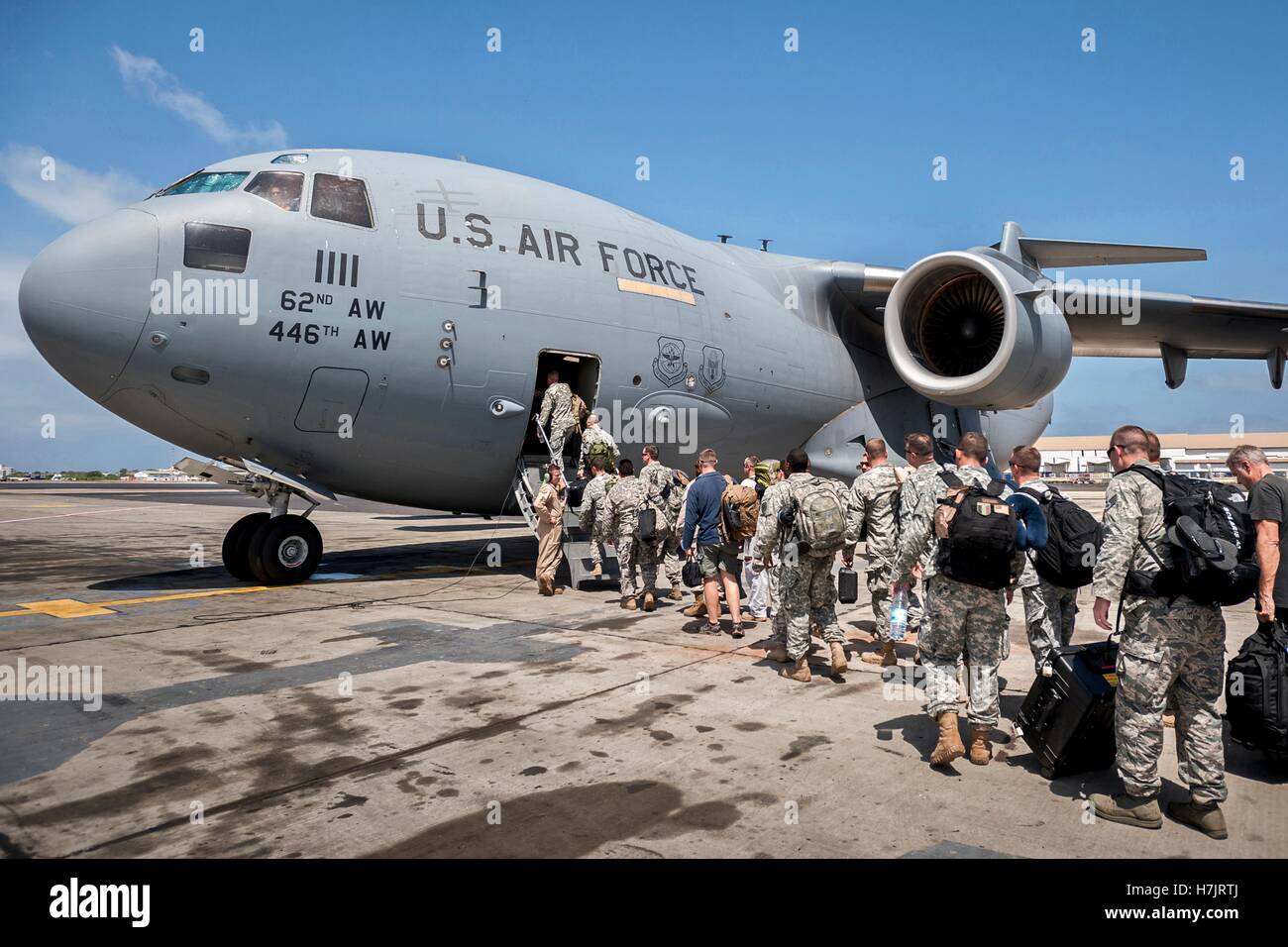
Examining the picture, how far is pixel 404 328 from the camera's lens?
857 cm

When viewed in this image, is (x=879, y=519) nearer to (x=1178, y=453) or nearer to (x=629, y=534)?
(x=629, y=534)

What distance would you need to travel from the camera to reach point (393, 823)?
3.37m

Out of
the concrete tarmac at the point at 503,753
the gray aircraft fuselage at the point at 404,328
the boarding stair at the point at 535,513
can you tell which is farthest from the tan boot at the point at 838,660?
the gray aircraft fuselage at the point at 404,328

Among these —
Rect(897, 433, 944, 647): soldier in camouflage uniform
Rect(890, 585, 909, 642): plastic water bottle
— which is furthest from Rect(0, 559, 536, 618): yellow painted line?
Rect(897, 433, 944, 647): soldier in camouflage uniform

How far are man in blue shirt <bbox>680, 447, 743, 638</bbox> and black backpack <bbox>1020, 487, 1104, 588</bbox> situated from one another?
3097 millimetres

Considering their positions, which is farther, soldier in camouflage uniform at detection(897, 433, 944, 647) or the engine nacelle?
the engine nacelle

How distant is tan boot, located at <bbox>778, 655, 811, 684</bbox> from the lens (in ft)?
19.2

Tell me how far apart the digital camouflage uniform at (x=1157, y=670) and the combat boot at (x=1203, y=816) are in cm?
4

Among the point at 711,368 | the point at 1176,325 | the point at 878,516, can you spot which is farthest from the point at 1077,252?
the point at 878,516

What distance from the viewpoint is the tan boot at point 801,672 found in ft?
19.2

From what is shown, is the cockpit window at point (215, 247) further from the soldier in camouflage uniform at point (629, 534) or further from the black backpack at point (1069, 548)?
the black backpack at point (1069, 548)

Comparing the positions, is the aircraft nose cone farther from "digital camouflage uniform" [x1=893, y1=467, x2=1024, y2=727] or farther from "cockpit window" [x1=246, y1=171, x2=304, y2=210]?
"digital camouflage uniform" [x1=893, y1=467, x2=1024, y2=727]
